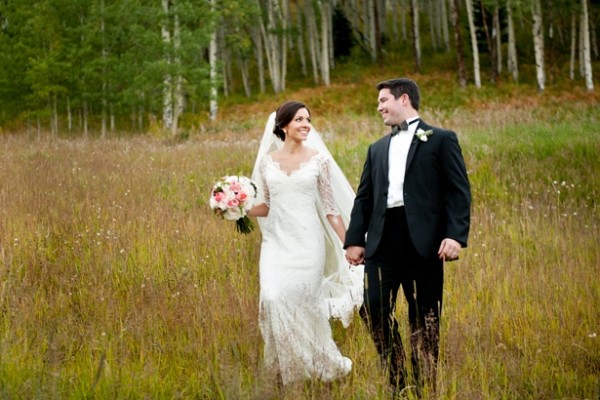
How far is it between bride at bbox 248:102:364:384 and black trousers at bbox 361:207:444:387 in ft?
1.64

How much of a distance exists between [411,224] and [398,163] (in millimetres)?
422

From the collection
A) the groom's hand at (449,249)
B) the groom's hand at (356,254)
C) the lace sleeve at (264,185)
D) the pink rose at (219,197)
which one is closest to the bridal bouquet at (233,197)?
the pink rose at (219,197)

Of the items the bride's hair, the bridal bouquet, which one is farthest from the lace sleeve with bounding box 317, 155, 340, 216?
the bridal bouquet

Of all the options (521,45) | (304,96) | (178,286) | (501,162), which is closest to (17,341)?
(178,286)

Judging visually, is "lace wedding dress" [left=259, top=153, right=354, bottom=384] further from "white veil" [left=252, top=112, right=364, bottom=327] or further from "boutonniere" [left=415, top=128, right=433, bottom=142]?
"boutonniere" [left=415, top=128, right=433, bottom=142]

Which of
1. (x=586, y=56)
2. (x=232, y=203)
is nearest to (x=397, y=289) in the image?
(x=232, y=203)

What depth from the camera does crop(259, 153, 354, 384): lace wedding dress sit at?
443 cm

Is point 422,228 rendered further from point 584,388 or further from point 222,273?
point 222,273

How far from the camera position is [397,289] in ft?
13.0

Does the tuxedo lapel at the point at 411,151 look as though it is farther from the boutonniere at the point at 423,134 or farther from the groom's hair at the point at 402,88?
the groom's hair at the point at 402,88

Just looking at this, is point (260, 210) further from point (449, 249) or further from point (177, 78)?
point (177, 78)

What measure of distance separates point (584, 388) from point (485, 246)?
9.97 feet

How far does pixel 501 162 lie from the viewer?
11.7 metres

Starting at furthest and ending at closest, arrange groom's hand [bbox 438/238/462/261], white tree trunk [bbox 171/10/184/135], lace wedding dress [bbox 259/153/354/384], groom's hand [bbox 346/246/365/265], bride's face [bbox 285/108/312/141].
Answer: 1. white tree trunk [bbox 171/10/184/135]
2. bride's face [bbox 285/108/312/141]
3. lace wedding dress [bbox 259/153/354/384]
4. groom's hand [bbox 346/246/365/265]
5. groom's hand [bbox 438/238/462/261]
